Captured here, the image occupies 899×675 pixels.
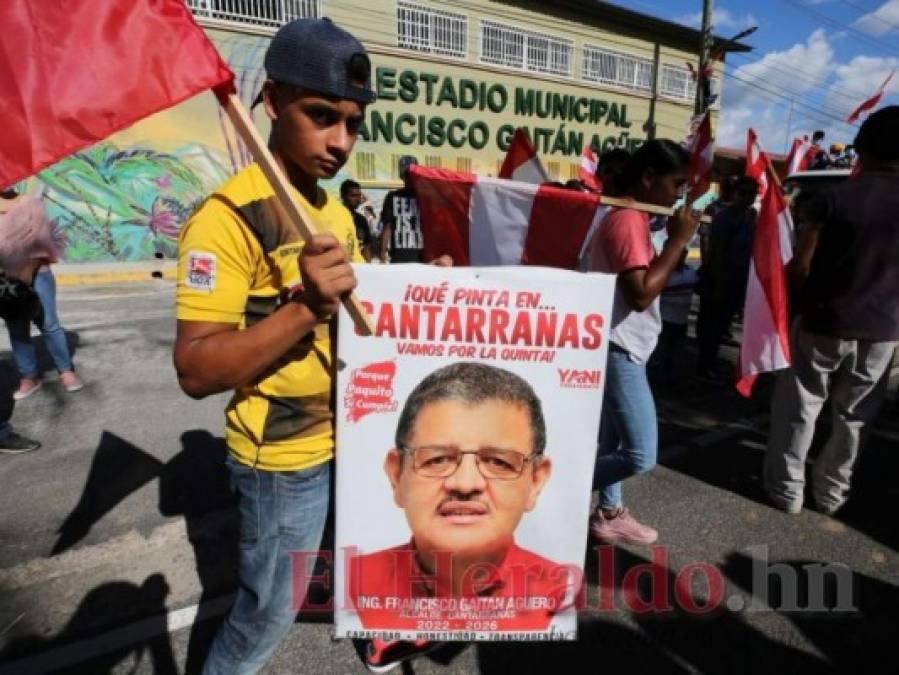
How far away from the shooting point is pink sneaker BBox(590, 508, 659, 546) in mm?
3023

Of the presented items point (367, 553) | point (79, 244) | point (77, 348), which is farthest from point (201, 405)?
point (79, 244)

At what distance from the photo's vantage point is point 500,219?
239 cm

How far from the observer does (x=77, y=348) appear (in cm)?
629

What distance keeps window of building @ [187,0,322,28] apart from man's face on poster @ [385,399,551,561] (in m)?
14.1

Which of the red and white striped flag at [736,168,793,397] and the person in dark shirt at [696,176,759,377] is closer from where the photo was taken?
the red and white striped flag at [736,168,793,397]

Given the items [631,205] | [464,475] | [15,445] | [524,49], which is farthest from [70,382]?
[524,49]

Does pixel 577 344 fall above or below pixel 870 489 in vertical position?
above

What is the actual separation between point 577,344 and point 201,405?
13.3ft

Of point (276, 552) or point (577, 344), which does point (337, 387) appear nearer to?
point (276, 552)

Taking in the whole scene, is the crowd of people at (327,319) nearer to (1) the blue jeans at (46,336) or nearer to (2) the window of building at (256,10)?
(1) the blue jeans at (46,336)

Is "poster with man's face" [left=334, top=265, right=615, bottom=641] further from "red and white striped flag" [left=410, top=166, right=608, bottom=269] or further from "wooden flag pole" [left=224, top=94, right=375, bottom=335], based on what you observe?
"red and white striped flag" [left=410, top=166, right=608, bottom=269]

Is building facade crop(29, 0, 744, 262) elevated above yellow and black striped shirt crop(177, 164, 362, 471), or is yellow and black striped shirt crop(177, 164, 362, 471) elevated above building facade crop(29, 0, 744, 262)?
building facade crop(29, 0, 744, 262)

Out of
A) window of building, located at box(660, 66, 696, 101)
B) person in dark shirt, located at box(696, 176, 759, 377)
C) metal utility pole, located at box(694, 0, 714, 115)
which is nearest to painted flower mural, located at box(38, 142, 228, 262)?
person in dark shirt, located at box(696, 176, 759, 377)

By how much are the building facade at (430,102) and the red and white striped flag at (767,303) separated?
27.8 feet
